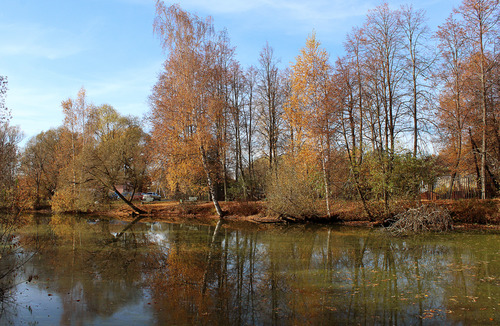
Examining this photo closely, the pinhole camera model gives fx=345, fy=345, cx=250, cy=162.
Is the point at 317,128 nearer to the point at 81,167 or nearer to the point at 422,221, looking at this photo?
the point at 422,221

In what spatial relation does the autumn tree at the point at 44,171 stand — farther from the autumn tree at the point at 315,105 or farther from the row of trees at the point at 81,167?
the autumn tree at the point at 315,105

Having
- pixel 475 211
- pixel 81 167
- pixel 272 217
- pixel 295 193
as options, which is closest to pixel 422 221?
pixel 475 211

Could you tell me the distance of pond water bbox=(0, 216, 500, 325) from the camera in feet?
20.1

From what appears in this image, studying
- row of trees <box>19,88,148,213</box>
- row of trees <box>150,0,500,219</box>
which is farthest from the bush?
row of trees <box>19,88,148,213</box>

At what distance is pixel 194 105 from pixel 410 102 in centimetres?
1403

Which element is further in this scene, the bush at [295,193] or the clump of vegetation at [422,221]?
the bush at [295,193]

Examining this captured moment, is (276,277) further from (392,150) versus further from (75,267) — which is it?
(392,150)

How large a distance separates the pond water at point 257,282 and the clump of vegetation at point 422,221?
1.85 m

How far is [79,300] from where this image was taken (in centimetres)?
702

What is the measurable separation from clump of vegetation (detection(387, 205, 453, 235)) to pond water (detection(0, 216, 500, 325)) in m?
1.85

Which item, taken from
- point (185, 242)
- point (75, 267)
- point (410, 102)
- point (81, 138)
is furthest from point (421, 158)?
point (81, 138)

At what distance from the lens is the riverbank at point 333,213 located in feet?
59.3

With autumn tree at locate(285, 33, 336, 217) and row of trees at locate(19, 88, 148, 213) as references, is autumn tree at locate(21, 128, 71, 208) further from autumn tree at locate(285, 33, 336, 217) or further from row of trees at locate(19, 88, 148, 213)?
autumn tree at locate(285, 33, 336, 217)

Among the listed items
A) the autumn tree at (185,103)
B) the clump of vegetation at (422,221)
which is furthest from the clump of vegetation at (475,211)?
the autumn tree at (185,103)
